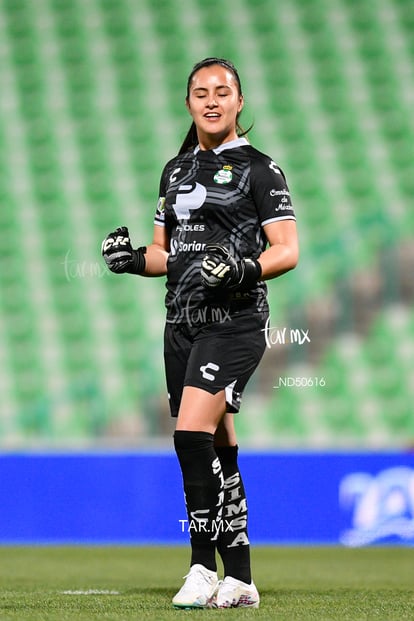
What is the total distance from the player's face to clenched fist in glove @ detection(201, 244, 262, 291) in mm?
428

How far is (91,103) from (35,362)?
277 centimetres

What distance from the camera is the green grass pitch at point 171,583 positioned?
3482 mm

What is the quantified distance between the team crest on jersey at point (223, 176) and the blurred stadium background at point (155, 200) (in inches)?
128

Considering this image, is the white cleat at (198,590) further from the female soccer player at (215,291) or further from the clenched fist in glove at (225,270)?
the clenched fist in glove at (225,270)

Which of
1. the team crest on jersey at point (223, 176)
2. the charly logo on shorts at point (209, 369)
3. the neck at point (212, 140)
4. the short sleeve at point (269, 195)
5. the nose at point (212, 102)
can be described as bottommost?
the charly logo on shorts at point (209, 369)

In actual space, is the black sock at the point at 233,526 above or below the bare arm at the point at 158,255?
below

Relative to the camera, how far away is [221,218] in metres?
3.79

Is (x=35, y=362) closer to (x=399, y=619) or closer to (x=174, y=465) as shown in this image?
(x=174, y=465)

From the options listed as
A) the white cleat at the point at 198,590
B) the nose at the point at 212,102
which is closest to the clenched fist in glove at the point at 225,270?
the nose at the point at 212,102

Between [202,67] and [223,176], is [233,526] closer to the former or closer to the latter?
[223,176]

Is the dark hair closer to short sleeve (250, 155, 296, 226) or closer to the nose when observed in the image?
the nose

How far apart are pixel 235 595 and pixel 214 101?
147 centimetres

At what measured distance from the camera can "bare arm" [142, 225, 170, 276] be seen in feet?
13.1

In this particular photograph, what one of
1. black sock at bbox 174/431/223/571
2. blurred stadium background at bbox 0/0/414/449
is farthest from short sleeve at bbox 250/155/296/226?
blurred stadium background at bbox 0/0/414/449
